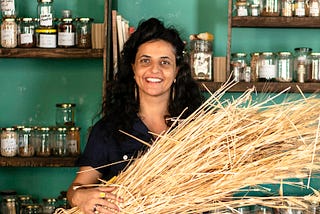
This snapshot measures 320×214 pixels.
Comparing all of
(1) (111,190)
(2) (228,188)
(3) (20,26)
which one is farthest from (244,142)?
(3) (20,26)

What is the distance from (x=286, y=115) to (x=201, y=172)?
231 millimetres

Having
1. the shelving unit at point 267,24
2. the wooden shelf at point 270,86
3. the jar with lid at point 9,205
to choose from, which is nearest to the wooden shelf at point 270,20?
the shelving unit at point 267,24

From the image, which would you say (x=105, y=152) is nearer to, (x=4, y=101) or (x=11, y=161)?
(x=11, y=161)

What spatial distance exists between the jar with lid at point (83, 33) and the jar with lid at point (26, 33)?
0.19m

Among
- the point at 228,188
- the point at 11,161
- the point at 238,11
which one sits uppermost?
the point at 238,11

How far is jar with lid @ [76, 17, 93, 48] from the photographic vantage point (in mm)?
3094

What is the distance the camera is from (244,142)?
1703 mm

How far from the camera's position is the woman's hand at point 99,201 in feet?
5.80

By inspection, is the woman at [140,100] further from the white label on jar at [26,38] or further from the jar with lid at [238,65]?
the white label on jar at [26,38]

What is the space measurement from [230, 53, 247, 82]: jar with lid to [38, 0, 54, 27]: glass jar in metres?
0.76

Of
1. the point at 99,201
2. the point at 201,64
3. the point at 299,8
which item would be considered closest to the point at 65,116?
the point at 201,64

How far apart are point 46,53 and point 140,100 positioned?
839 millimetres

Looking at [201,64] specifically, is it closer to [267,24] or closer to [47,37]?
[267,24]

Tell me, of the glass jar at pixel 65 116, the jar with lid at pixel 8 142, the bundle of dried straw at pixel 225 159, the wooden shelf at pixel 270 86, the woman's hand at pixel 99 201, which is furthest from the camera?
the glass jar at pixel 65 116
